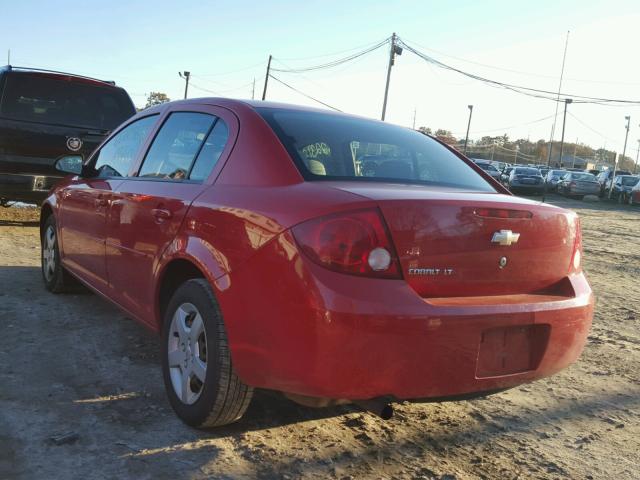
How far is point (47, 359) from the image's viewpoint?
3795 mm

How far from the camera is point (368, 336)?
229 centimetres

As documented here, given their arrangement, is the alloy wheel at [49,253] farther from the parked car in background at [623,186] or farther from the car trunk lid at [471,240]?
the parked car in background at [623,186]

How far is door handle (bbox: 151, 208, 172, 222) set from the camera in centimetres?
321

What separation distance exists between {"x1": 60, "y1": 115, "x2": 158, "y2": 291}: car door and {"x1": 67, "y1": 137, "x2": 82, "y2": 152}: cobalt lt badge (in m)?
2.77

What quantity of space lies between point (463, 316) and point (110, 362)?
239 centimetres

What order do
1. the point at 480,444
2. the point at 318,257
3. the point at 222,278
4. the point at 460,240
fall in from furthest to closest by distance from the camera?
the point at 480,444 → the point at 222,278 → the point at 460,240 → the point at 318,257

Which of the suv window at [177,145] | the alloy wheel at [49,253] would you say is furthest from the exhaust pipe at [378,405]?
the alloy wheel at [49,253]

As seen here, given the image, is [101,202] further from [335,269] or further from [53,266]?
[335,269]

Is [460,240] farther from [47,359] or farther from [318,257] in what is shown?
[47,359]

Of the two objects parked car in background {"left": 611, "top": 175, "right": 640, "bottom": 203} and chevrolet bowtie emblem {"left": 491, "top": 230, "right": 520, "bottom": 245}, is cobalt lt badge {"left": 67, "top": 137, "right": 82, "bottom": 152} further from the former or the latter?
Answer: parked car in background {"left": 611, "top": 175, "right": 640, "bottom": 203}

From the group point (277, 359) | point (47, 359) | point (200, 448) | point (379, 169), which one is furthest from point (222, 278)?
point (47, 359)

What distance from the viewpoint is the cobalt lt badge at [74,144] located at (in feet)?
24.7

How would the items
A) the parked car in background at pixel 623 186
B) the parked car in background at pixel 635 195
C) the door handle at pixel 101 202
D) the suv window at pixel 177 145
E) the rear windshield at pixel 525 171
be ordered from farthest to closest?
the parked car in background at pixel 623 186 < the rear windshield at pixel 525 171 < the parked car in background at pixel 635 195 < the door handle at pixel 101 202 < the suv window at pixel 177 145

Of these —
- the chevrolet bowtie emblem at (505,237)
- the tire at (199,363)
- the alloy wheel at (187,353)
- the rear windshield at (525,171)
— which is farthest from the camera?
the rear windshield at (525,171)
